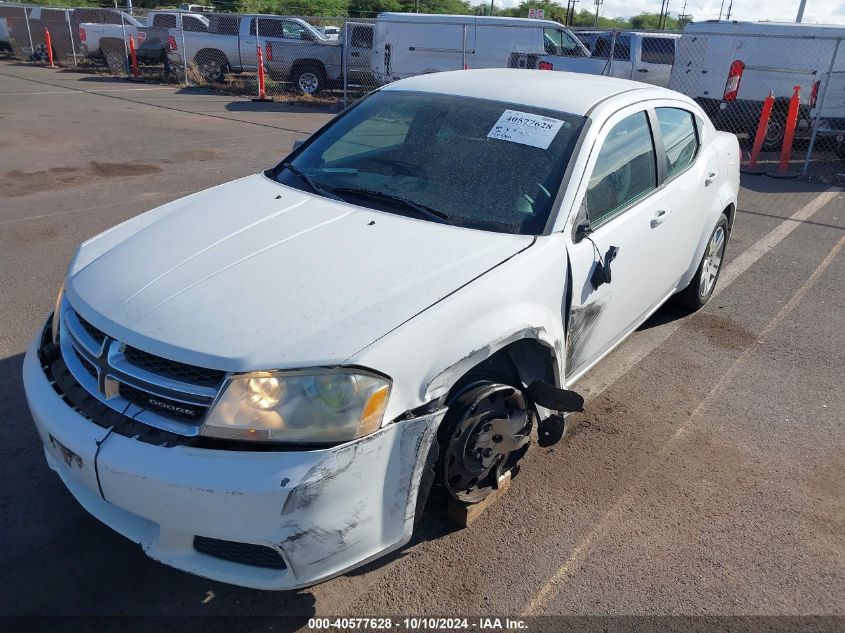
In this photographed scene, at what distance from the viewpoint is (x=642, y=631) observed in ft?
8.59

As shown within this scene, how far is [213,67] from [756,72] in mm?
13637

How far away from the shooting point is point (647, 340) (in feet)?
16.5

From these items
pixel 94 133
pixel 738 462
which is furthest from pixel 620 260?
pixel 94 133

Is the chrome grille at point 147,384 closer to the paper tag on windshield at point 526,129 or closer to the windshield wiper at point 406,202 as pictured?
the windshield wiper at point 406,202

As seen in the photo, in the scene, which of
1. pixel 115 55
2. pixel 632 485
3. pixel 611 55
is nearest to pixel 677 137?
pixel 632 485

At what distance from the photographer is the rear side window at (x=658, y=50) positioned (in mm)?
15570

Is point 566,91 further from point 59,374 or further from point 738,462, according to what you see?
point 59,374

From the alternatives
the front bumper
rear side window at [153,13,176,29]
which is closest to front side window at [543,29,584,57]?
rear side window at [153,13,176,29]

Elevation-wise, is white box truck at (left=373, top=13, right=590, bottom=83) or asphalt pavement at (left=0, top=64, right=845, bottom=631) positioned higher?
white box truck at (left=373, top=13, right=590, bottom=83)

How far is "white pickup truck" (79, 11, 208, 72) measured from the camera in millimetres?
19641

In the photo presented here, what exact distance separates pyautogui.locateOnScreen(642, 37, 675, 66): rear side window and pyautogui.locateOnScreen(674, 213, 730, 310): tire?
11434 millimetres

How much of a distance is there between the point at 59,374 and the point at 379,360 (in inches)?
51.7

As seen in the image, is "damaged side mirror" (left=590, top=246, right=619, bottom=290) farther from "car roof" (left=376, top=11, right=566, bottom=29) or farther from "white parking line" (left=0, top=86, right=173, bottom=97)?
"white parking line" (left=0, top=86, right=173, bottom=97)

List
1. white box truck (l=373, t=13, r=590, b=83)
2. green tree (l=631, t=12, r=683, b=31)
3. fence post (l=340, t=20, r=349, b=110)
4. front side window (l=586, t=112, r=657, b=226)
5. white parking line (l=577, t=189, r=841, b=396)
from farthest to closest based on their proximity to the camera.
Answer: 1. green tree (l=631, t=12, r=683, b=31)
2. fence post (l=340, t=20, r=349, b=110)
3. white box truck (l=373, t=13, r=590, b=83)
4. white parking line (l=577, t=189, r=841, b=396)
5. front side window (l=586, t=112, r=657, b=226)
